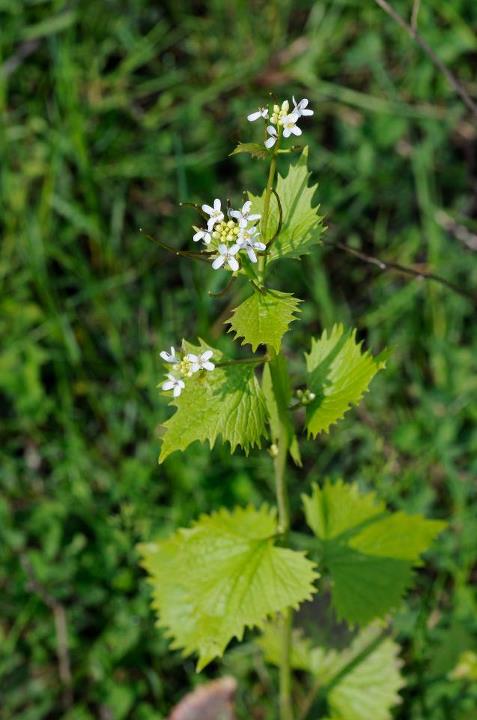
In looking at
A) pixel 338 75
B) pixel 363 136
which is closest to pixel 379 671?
pixel 363 136

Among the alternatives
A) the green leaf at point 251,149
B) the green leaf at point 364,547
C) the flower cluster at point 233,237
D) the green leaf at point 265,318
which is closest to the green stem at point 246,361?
the green leaf at point 265,318

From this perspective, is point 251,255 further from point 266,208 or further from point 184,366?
point 184,366

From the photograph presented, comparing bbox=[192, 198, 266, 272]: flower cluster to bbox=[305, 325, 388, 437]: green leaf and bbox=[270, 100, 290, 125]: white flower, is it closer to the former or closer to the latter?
bbox=[270, 100, 290, 125]: white flower

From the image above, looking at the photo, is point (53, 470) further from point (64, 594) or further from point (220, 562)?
point (220, 562)

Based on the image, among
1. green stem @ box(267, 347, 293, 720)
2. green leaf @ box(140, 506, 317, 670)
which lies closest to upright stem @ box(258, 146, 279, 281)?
green stem @ box(267, 347, 293, 720)

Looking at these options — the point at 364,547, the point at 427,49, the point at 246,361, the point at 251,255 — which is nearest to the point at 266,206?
the point at 251,255
